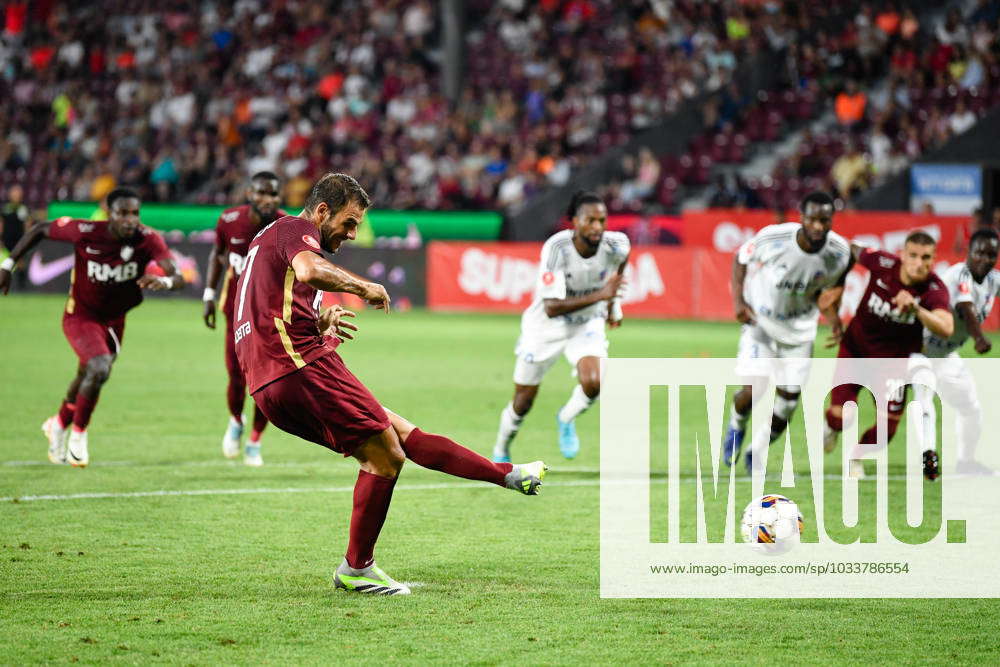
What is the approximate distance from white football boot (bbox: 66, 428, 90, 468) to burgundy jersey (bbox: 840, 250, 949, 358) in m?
5.94

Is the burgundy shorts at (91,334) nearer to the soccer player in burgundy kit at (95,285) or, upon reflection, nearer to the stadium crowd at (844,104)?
the soccer player in burgundy kit at (95,285)

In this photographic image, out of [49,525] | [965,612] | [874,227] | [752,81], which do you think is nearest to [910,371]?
[965,612]

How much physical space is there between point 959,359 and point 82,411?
6851 millimetres

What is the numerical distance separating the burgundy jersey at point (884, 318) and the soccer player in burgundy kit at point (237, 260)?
463 cm

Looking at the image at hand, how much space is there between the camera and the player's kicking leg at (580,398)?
10.8 meters

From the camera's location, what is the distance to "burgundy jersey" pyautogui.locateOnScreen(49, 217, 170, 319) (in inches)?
425

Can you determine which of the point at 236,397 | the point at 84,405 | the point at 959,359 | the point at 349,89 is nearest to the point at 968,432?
the point at 959,359

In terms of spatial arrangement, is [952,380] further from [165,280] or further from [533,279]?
[533,279]

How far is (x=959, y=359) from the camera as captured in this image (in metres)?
10.9

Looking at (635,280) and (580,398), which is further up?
(635,280)

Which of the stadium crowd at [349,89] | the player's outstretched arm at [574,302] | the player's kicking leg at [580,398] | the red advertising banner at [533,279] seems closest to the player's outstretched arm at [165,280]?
the player's outstretched arm at [574,302]

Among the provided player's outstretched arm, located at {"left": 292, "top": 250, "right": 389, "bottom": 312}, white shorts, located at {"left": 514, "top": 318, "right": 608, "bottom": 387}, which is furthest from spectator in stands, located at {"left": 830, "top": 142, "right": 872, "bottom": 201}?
player's outstretched arm, located at {"left": 292, "top": 250, "right": 389, "bottom": 312}

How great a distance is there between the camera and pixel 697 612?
646 centimetres

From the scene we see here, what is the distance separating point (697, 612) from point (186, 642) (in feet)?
7.66
